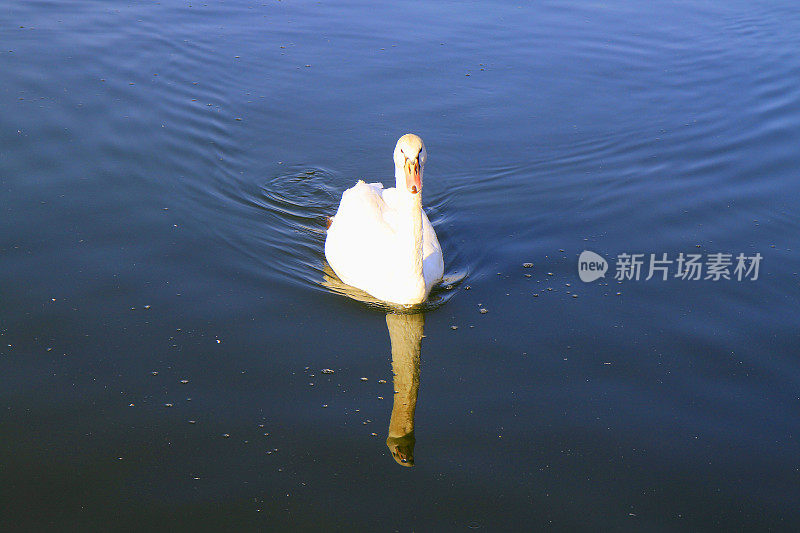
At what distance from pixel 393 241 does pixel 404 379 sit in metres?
1.72

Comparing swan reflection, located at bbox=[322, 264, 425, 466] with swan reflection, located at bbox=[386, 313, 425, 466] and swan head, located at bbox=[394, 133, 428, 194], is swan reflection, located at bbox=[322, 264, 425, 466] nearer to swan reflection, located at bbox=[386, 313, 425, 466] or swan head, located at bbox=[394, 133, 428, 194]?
swan reflection, located at bbox=[386, 313, 425, 466]

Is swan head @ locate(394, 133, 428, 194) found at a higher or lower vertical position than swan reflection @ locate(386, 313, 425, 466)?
higher

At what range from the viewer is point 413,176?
7.74m

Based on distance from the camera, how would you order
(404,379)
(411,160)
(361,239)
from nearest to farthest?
(404,379)
(411,160)
(361,239)

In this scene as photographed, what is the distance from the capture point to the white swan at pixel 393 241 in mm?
7836

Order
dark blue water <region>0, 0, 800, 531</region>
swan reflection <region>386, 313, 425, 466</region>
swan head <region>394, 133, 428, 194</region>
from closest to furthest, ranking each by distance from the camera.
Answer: dark blue water <region>0, 0, 800, 531</region>, swan reflection <region>386, 313, 425, 466</region>, swan head <region>394, 133, 428, 194</region>

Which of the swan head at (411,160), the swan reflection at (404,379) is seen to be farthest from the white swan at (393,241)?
the swan reflection at (404,379)

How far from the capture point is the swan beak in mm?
7715

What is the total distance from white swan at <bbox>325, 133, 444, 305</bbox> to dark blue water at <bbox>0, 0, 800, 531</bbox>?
0.25 m

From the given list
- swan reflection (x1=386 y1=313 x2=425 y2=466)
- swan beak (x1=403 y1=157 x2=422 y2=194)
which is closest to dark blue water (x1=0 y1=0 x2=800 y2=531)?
swan reflection (x1=386 y1=313 x2=425 y2=466)

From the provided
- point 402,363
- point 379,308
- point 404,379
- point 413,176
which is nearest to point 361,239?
point 379,308

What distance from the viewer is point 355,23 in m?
16.1

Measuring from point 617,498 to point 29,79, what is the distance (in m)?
10.4

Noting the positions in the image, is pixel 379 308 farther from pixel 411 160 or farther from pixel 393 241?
pixel 411 160
